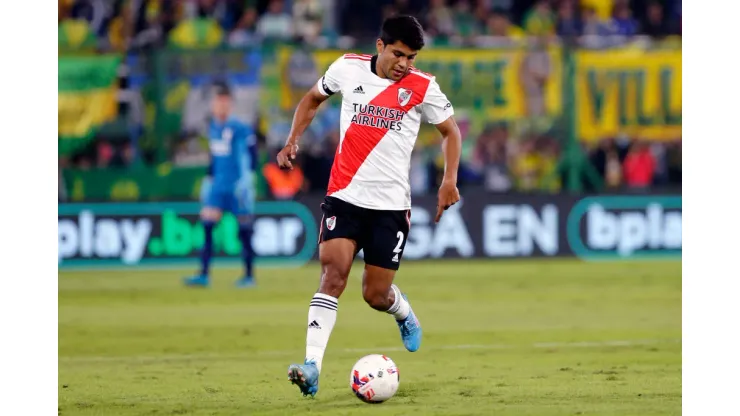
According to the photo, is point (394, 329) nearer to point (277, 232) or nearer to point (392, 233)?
point (392, 233)

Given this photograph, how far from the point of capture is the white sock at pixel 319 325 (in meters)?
7.34

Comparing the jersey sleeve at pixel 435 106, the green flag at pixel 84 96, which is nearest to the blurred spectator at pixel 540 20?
the green flag at pixel 84 96

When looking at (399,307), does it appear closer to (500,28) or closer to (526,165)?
(526,165)

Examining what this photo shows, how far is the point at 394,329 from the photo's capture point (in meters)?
11.6

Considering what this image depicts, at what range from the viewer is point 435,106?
780cm

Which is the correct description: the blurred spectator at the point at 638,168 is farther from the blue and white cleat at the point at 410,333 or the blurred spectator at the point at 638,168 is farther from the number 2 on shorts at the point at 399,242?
the number 2 on shorts at the point at 399,242

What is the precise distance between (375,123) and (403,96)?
0.79 feet

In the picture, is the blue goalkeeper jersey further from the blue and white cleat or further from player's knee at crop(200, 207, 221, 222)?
the blue and white cleat

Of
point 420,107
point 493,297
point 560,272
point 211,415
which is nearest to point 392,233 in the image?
point 420,107

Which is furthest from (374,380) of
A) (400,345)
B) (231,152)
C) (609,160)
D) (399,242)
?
(609,160)

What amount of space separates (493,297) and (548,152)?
5966 mm

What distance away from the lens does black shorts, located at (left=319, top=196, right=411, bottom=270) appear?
7758 mm

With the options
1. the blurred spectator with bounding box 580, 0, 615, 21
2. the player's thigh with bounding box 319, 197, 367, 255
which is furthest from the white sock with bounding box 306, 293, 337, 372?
the blurred spectator with bounding box 580, 0, 615, 21

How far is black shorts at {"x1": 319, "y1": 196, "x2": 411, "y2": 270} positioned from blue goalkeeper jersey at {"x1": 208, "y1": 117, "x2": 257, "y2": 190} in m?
7.89
